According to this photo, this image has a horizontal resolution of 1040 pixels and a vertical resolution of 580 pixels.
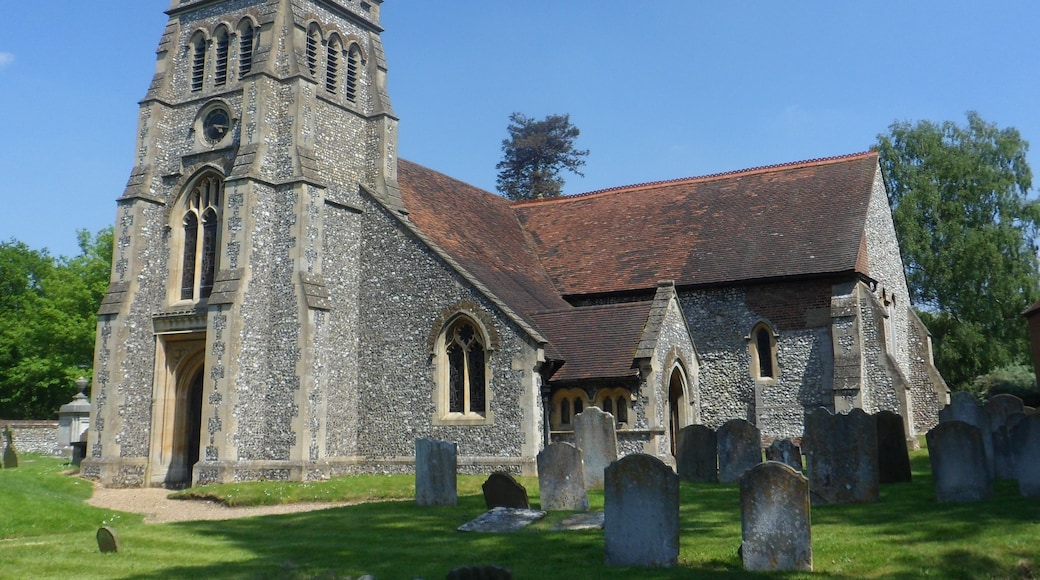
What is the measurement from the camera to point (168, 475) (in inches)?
824

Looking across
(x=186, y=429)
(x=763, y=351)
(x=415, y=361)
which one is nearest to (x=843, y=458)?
(x=415, y=361)

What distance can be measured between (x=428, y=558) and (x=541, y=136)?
46.7 metres

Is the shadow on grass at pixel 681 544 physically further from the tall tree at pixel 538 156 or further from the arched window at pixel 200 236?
the tall tree at pixel 538 156

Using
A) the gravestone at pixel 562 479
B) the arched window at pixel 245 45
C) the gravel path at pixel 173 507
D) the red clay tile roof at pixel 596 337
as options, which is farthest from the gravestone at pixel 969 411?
the arched window at pixel 245 45

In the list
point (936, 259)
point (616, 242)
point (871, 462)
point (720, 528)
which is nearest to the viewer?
point (720, 528)

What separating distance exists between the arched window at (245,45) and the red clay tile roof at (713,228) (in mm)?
10821

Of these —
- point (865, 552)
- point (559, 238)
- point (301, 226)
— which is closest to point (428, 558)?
point (865, 552)

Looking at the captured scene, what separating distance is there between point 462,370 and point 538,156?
120 feet

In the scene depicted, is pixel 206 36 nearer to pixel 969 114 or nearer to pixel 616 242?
pixel 616 242

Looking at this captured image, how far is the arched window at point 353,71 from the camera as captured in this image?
23.8 meters

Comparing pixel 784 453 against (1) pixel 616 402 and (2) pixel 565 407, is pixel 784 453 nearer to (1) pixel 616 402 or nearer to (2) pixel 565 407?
(1) pixel 616 402

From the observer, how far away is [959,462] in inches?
470

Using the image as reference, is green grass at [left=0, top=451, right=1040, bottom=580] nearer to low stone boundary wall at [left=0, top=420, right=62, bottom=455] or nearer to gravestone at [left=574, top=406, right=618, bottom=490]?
gravestone at [left=574, top=406, right=618, bottom=490]

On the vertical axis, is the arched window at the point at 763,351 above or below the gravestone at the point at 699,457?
above
